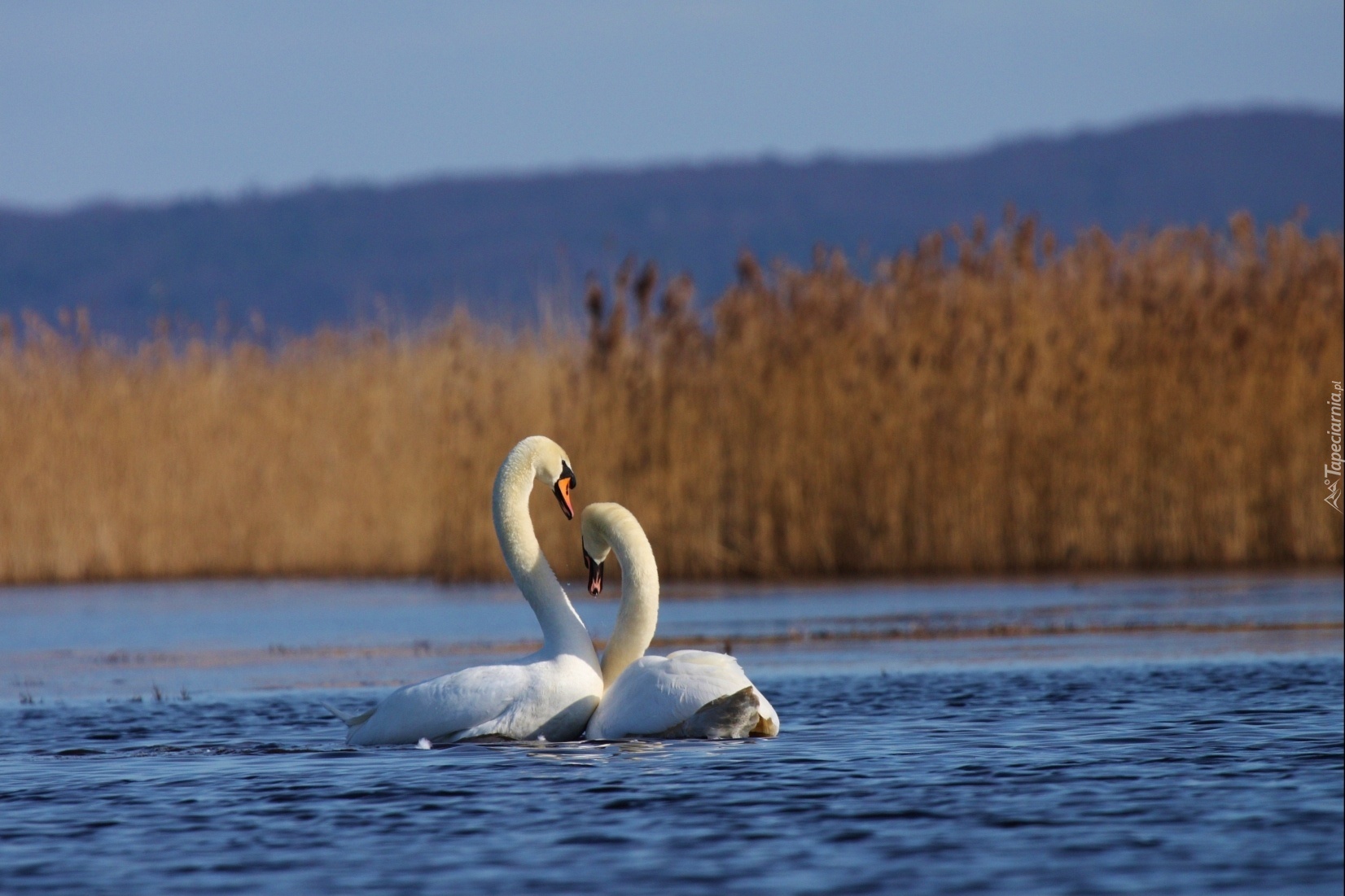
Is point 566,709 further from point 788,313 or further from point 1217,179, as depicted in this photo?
Answer: point 1217,179

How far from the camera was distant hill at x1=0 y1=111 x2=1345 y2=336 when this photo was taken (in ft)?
297

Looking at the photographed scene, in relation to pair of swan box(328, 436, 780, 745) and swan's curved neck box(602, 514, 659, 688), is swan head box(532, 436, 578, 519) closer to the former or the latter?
pair of swan box(328, 436, 780, 745)

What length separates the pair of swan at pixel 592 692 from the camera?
8.09m

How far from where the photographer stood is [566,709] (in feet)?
27.6

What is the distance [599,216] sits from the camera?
3883 inches

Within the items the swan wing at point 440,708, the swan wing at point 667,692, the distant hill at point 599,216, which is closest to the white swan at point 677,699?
the swan wing at point 667,692

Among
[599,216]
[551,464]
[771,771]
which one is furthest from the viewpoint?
[599,216]

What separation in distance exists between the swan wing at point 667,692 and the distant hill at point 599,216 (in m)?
75.8

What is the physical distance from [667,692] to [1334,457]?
28.3 feet

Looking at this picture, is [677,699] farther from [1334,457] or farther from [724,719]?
[1334,457]

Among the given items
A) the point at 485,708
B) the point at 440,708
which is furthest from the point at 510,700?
the point at 440,708

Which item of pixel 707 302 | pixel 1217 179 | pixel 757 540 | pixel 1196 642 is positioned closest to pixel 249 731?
pixel 1196 642

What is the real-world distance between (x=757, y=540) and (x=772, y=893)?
424 inches

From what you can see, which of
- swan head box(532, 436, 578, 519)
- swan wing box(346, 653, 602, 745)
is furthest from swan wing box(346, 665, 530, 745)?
swan head box(532, 436, 578, 519)
